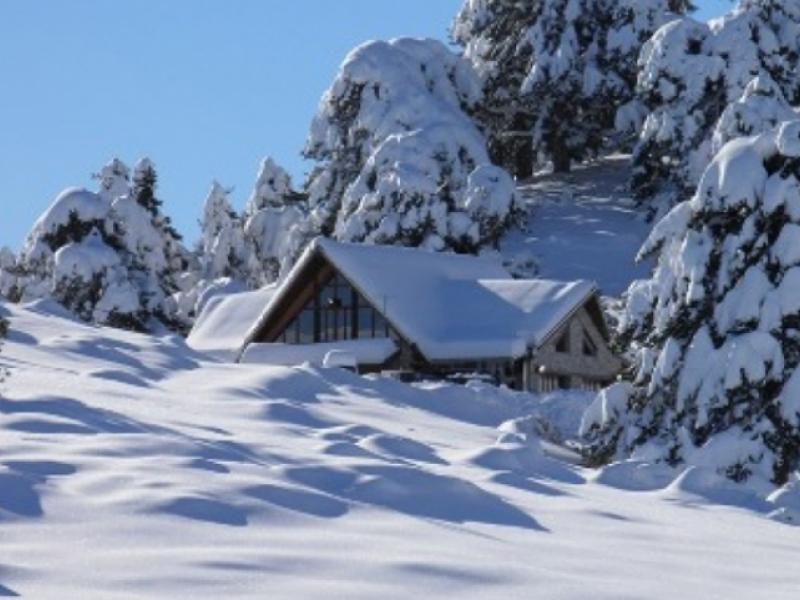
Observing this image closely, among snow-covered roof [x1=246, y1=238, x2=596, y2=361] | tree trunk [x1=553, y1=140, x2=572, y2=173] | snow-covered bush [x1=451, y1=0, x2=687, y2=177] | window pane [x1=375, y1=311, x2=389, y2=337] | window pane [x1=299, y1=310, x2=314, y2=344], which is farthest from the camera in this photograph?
tree trunk [x1=553, y1=140, x2=572, y2=173]

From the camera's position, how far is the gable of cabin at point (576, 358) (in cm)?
4316

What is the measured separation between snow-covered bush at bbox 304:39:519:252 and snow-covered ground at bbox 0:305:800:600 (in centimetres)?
3710

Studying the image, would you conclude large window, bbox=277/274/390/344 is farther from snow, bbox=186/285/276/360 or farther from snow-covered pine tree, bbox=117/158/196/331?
snow-covered pine tree, bbox=117/158/196/331

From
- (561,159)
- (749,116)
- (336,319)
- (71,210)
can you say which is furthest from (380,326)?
(561,159)

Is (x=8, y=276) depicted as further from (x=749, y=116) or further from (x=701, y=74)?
(x=749, y=116)

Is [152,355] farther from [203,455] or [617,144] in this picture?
[617,144]

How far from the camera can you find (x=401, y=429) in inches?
756

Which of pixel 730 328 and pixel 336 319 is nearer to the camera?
pixel 730 328

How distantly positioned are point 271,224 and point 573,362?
23993 mm

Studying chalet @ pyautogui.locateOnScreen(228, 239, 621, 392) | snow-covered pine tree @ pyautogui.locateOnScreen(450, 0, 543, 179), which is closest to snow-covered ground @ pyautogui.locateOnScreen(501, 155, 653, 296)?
snow-covered pine tree @ pyautogui.locateOnScreen(450, 0, 543, 179)

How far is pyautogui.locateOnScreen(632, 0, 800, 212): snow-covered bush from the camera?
5416 cm

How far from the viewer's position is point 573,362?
4466 centimetres

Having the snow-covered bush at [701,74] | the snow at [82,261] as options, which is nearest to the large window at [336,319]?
the snow at [82,261]

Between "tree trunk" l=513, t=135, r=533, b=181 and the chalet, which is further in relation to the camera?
"tree trunk" l=513, t=135, r=533, b=181
